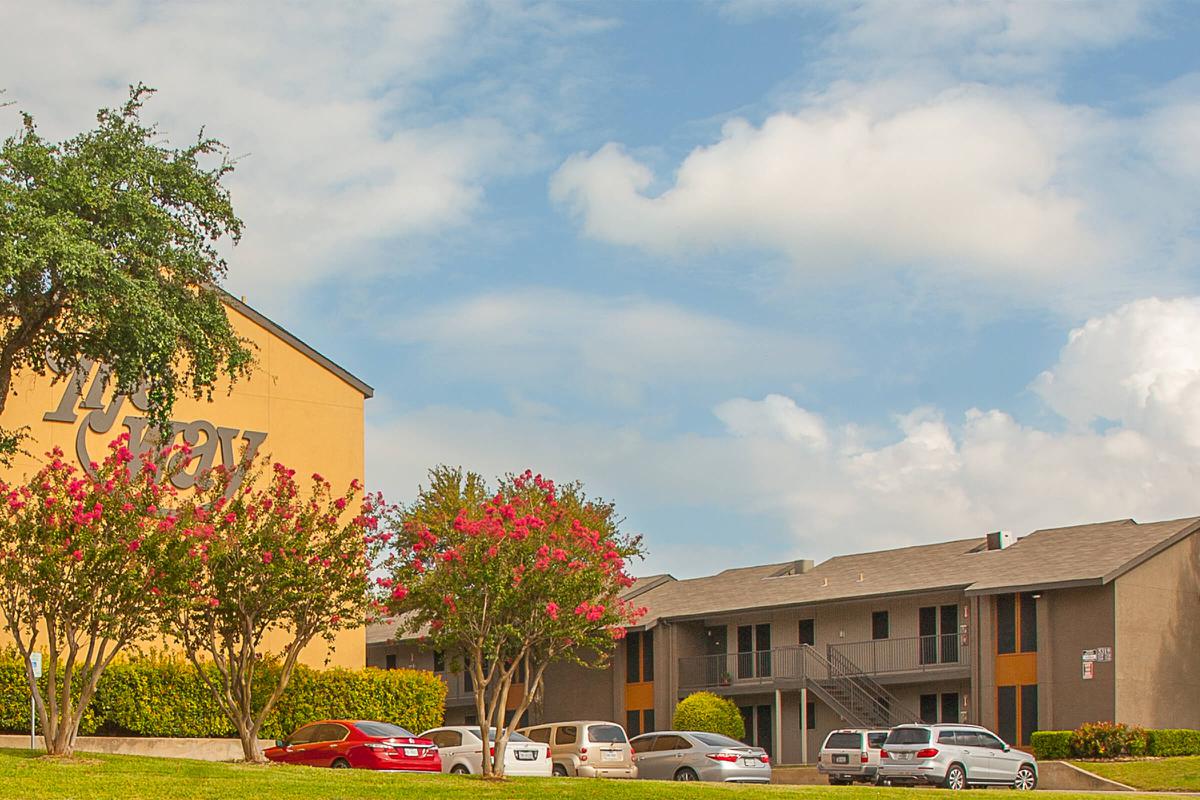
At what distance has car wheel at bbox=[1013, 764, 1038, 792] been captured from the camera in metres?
35.0

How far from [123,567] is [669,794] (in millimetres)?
8957

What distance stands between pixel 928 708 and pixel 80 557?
90.2 ft

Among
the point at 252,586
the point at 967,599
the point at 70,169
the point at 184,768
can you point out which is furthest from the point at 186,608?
the point at 967,599

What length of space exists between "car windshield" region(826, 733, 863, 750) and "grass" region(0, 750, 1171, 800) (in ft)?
29.4

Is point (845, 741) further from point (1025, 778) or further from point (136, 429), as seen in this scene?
point (136, 429)

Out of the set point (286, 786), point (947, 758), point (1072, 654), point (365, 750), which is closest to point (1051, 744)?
point (1072, 654)

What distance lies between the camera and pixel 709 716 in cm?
4716

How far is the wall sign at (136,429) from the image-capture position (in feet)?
119

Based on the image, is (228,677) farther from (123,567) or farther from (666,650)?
(666,650)

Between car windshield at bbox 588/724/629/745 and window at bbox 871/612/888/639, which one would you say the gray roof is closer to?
window at bbox 871/612/888/639

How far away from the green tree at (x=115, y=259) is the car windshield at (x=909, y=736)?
1727 centimetres

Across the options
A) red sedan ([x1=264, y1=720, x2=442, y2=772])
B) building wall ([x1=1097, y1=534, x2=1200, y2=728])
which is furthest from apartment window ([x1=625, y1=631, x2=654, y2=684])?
red sedan ([x1=264, y1=720, x2=442, y2=772])

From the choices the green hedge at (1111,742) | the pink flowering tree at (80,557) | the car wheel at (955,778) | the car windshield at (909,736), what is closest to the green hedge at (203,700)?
the pink flowering tree at (80,557)

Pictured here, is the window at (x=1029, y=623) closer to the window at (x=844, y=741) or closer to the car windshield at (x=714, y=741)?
the window at (x=844, y=741)
